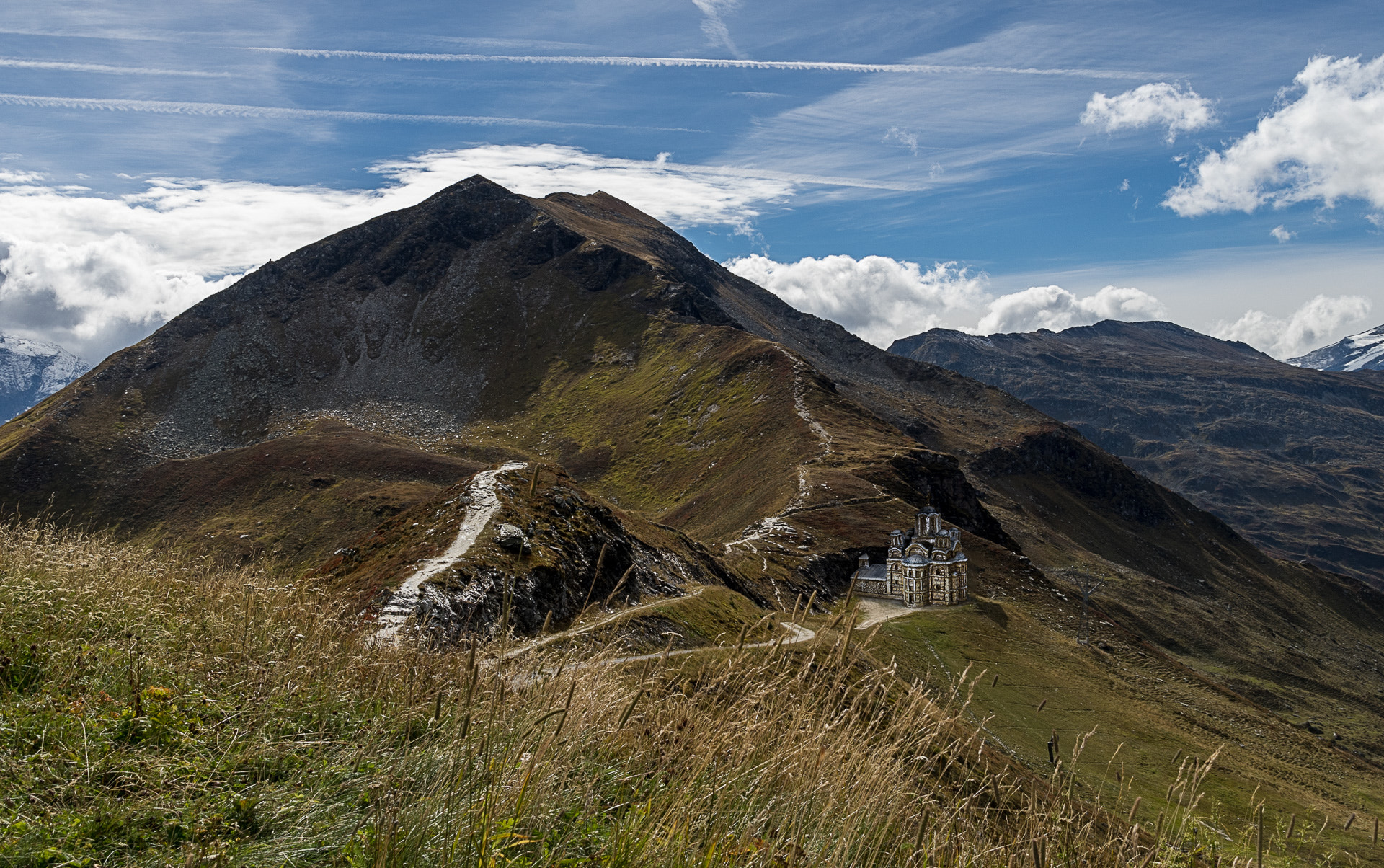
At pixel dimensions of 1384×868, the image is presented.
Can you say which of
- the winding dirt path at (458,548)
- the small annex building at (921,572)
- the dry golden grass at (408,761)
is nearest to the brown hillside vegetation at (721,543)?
the winding dirt path at (458,548)

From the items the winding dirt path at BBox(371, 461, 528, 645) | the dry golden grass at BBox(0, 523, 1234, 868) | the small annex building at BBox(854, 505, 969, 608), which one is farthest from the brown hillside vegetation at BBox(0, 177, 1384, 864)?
the small annex building at BBox(854, 505, 969, 608)

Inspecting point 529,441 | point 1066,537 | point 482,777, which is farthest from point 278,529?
point 1066,537

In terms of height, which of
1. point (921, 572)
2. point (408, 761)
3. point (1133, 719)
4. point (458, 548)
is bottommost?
point (1133, 719)

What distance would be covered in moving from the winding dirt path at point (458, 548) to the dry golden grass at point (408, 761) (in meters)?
8.66

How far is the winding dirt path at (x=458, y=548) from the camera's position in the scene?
21.0 metres

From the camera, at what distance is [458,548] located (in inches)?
1067

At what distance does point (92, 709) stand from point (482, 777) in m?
3.31

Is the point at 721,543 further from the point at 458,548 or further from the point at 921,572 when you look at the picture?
the point at 458,548

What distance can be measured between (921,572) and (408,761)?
71.7 meters

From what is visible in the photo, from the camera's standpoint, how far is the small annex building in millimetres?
72125

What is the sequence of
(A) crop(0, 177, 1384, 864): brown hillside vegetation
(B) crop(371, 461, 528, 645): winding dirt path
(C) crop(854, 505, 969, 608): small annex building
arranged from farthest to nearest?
(C) crop(854, 505, 969, 608): small annex building → (A) crop(0, 177, 1384, 864): brown hillside vegetation → (B) crop(371, 461, 528, 645): winding dirt path

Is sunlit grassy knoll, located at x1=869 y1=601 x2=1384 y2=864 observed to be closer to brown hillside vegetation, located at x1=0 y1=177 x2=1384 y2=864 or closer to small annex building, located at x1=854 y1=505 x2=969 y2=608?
brown hillside vegetation, located at x1=0 y1=177 x2=1384 y2=864

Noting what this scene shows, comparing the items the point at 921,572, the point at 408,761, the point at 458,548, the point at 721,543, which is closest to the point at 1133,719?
the point at 921,572

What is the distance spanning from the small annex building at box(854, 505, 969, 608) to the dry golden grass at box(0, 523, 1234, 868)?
66750 millimetres
